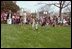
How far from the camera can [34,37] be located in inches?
191

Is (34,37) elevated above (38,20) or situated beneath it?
situated beneath

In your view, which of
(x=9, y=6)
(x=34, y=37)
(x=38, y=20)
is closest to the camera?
(x=34, y=37)

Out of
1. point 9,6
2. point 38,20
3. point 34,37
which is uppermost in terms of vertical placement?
point 9,6

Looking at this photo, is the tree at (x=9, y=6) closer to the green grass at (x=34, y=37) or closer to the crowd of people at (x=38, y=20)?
the crowd of people at (x=38, y=20)

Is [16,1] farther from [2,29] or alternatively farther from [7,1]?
[2,29]

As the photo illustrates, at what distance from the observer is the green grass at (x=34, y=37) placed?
4.62 meters

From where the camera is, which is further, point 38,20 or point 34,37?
point 38,20

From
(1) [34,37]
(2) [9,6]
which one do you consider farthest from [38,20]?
(2) [9,6]

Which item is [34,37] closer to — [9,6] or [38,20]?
[38,20]

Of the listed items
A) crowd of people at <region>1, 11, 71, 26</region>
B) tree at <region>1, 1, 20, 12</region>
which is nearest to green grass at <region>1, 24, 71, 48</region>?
crowd of people at <region>1, 11, 71, 26</region>

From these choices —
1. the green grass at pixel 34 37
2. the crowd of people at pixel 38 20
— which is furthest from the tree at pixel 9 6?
the green grass at pixel 34 37

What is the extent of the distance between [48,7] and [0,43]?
4.16 feet

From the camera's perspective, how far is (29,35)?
4.95m

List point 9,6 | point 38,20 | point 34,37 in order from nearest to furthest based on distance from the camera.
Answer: point 34,37 < point 38,20 < point 9,6
